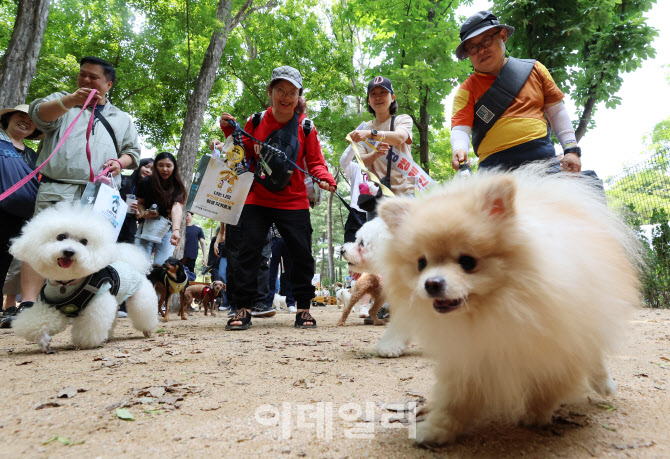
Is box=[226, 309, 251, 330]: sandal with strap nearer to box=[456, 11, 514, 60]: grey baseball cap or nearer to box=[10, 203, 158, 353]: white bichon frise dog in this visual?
box=[10, 203, 158, 353]: white bichon frise dog

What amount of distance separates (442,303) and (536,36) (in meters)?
9.46

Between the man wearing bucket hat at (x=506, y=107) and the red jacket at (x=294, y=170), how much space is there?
1.92 metres

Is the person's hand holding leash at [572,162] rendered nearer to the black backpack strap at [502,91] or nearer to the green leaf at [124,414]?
the black backpack strap at [502,91]

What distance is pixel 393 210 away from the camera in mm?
1743

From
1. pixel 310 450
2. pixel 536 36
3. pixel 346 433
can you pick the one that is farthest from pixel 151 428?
pixel 536 36

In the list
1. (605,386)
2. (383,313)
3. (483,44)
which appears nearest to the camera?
(605,386)

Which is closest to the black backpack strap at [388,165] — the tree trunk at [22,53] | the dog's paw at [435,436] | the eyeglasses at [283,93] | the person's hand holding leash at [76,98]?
the eyeglasses at [283,93]

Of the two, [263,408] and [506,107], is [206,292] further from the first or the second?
[506,107]

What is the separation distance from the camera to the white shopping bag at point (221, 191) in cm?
462

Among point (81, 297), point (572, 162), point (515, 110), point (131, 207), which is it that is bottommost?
point (81, 297)

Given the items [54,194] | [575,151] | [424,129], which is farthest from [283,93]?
[424,129]

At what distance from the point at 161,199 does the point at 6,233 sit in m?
1.91

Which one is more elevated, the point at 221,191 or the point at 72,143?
the point at 72,143

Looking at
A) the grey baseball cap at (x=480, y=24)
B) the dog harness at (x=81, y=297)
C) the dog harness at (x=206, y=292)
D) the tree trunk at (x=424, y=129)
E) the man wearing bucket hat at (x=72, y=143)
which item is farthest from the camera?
the tree trunk at (x=424, y=129)
